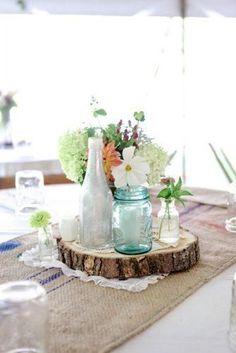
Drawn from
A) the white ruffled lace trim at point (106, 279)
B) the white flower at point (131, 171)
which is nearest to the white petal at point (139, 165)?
the white flower at point (131, 171)

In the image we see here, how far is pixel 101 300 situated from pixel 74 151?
15.1 inches

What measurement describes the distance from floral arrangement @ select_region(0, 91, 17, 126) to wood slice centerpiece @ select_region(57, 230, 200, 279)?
1888mm

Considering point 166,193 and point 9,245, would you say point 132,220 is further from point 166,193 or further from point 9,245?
point 9,245

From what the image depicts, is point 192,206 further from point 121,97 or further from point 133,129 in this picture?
point 121,97

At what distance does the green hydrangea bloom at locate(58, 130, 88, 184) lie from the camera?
129 centimetres

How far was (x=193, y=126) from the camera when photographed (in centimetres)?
349

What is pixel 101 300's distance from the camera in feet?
3.61

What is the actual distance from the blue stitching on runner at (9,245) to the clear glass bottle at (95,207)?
258mm

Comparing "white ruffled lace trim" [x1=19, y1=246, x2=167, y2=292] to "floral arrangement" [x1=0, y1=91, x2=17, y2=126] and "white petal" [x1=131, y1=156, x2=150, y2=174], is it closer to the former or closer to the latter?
"white petal" [x1=131, y1=156, x2=150, y2=174]

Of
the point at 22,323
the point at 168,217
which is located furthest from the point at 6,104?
the point at 22,323

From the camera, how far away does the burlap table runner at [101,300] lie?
94 centimetres

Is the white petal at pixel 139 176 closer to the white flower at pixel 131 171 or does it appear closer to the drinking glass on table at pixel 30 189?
the white flower at pixel 131 171

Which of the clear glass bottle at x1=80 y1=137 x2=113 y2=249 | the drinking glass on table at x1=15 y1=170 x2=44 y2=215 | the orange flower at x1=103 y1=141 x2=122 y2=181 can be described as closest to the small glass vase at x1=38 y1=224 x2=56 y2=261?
the clear glass bottle at x1=80 y1=137 x2=113 y2=249

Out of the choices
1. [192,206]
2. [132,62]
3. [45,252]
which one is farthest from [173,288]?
[132,62]
